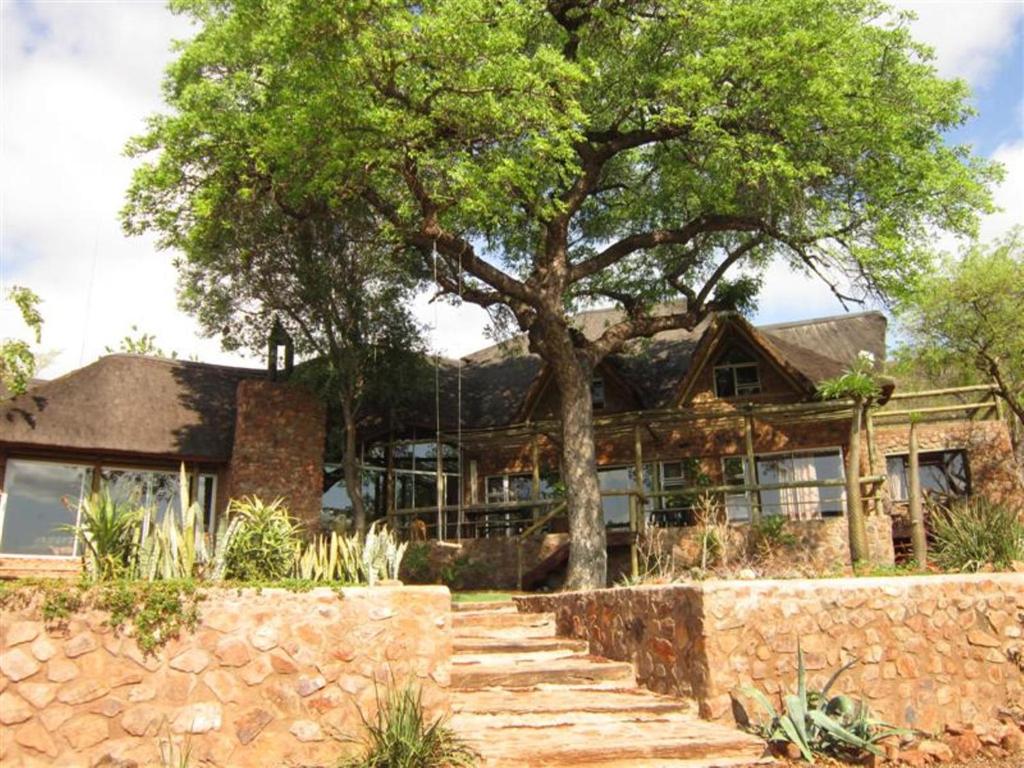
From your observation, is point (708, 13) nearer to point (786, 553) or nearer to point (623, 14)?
point (623, 14)

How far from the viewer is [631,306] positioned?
20922 mm

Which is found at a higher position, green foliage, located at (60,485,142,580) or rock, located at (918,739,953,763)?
green foliage, located at (60,485,142,580)

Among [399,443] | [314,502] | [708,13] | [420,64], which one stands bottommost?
[314,502]

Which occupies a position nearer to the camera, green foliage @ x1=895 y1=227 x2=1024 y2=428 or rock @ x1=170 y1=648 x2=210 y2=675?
rock @ x1=170 y1=648 x2=210 y2=675

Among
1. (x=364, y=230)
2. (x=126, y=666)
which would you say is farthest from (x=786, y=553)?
(x=126, y=666)

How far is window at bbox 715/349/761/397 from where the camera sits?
22734mm

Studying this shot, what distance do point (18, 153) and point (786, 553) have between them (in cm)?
1716

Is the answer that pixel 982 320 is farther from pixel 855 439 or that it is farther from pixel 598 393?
pixel 598 393

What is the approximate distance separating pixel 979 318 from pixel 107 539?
80.0 ft

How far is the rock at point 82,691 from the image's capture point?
591cm

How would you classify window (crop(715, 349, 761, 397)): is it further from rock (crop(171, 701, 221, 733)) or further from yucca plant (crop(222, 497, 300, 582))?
rock (crop(171, 701, 221, 733))

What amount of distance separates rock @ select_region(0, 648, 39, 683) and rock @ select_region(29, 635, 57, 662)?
0.14 feet

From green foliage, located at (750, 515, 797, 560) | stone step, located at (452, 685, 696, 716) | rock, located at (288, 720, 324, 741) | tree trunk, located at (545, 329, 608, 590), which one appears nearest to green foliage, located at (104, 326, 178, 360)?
tree trunk, located at (545, 329, 608, 590)

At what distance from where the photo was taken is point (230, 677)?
6.34 metres
